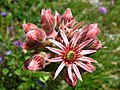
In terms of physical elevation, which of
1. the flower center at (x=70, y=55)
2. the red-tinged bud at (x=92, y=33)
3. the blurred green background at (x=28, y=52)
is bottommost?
the blurred green background at (x=28, y=52)

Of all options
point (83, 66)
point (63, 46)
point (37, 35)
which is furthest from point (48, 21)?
point (83, 66)

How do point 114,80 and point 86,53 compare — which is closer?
point 86,53

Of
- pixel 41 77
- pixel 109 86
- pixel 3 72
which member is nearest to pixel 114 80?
pixel 109 86

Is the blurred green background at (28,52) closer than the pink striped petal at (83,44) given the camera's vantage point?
No

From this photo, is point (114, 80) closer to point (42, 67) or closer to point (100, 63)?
point (100, 63)

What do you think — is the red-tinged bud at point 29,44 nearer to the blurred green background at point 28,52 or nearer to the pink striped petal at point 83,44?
the pink striped petal at point 83,44

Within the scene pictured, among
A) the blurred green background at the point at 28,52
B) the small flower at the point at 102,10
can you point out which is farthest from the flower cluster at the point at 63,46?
the small flower at the point at 102,10

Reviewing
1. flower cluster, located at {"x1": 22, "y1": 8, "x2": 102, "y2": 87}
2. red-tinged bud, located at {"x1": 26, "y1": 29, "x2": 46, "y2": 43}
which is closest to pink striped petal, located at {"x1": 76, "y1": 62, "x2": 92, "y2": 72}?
flower cluster, located at {"x1": 22, "y1": 8, "x2": 102, "y2": 87}

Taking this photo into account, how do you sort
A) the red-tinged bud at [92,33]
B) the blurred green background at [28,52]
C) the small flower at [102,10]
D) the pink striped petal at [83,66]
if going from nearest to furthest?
the pink striped petal at [83,66]
the red-tinged bud at [92,33]
the blurred green background at [28,52]
the small flower at [102,10]
